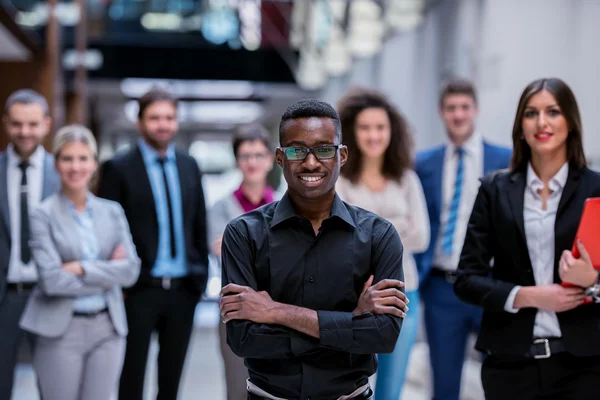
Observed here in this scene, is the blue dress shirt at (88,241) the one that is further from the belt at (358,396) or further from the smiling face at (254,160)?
the belt at (358,396)

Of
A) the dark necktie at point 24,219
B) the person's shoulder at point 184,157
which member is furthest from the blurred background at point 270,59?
the dark necktie at point 24,219

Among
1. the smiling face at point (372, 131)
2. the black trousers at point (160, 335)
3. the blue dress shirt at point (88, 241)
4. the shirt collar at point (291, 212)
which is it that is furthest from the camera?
the black trousers at point (160, 335)

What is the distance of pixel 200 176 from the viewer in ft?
15.3

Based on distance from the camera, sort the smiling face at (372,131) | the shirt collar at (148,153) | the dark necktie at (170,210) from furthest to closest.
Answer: the shirt collar at (148,153) < the dark necktie at (170,210) < the smiling face at (372,131)

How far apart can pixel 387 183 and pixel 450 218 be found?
445 millimetres

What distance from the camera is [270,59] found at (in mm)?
16531

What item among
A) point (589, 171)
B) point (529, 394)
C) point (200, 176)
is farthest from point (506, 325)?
point (200, 176)

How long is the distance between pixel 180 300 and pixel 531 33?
11.1 ft

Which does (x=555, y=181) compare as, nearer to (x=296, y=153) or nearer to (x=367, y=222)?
(x=367, y=222)

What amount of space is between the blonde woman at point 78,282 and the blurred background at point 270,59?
52 cm

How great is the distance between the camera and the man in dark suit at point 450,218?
4.14 meters

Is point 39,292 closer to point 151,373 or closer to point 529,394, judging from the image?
point 529,394

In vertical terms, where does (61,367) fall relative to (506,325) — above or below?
below

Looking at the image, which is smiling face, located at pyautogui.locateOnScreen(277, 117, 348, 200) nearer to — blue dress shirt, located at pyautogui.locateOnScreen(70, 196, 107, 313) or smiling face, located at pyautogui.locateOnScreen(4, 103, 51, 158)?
blue dress shirt, located at pyautogui.locateOnScreen(70, 196, 107, 313)
